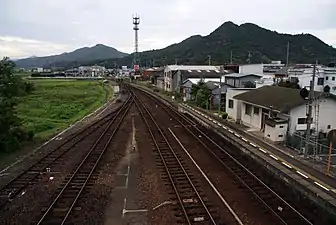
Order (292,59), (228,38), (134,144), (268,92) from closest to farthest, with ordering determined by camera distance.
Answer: (134,144) → (268,92) → (292,59) → (228,38)

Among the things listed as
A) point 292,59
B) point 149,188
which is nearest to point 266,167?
point 149,188

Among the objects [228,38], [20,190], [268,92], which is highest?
[228,38]

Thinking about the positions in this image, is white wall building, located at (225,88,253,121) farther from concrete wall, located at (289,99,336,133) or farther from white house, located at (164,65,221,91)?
white house, located at (164,65,221,91)

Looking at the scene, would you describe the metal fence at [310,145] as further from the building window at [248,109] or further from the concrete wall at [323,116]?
the building window at [248,109]

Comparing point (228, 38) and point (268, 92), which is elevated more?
point (228, 38)

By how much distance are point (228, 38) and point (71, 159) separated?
15878cm

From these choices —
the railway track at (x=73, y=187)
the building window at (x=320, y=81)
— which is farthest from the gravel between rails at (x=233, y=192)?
the building window at (x=320, y=81)

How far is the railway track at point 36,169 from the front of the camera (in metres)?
11.8

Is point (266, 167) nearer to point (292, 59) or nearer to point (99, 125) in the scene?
point (99, 125)

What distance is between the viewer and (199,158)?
1648 cm

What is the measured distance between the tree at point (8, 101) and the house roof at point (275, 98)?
540 inches

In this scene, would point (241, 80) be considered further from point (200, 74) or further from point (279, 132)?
point (279, 132)

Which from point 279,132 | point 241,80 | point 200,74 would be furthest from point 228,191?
point 200,74

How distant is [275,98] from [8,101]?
15.0 meters
